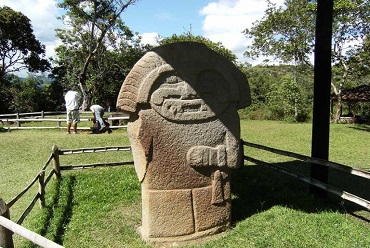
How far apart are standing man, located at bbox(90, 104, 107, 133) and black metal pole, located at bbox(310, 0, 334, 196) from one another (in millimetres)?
8602

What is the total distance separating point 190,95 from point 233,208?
212cm

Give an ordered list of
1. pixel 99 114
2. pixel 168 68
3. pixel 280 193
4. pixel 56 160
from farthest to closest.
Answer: pixel 99 114 < pixel 56 160 < pixel 280 193 < pixel 168 68

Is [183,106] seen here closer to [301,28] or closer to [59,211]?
[59,211]

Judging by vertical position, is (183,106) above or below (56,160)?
above

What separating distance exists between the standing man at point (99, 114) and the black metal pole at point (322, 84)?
339 inches

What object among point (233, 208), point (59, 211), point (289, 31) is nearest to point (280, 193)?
point (233, 208)

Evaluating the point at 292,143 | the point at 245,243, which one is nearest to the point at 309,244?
the point at 245,243

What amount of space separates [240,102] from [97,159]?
548 cm

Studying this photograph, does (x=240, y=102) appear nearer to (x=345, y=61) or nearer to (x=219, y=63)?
(x=219, y=63)

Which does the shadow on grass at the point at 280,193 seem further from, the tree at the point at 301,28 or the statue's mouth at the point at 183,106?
the tree at the point at 301,28

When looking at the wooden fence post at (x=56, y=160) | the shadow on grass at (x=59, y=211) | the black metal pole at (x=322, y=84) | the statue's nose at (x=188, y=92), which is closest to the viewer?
the statue's nose at (x=188, y=92)

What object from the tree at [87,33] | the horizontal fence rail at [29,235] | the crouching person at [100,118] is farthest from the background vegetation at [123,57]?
the horizontal fence rail at [29,235]

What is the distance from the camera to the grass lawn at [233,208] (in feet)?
13.8

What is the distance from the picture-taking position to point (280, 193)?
5.78m
